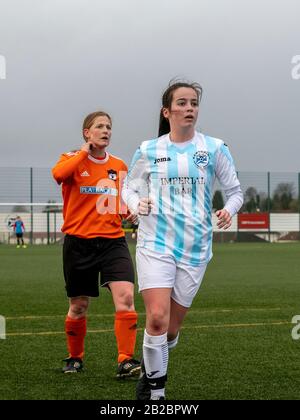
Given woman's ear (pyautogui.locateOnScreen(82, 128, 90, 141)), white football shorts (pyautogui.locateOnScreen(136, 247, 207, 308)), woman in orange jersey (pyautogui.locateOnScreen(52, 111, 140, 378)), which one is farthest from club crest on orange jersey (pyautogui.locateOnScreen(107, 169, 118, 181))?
white football shorts (pyautogui.locateOnScreen(136, 247, 207, 308))

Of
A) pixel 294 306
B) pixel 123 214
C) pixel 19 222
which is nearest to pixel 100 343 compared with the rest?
pixel 123 214

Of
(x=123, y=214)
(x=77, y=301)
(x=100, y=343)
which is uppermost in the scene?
(x=123, y=214)

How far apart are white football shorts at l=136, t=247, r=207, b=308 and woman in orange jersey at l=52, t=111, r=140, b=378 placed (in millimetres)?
1405

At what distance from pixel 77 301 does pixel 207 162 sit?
2230mm

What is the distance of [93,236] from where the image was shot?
7582mm

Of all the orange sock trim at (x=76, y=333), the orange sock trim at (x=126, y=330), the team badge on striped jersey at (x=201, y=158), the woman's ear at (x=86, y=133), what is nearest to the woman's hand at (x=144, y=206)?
the team badge on striped jersey at (x=201, y=158)

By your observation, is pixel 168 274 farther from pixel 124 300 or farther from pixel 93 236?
pixel 93 236

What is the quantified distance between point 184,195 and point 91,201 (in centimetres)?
177

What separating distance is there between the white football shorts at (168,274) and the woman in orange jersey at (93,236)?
55.3 inches

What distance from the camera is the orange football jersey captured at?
7.61 m

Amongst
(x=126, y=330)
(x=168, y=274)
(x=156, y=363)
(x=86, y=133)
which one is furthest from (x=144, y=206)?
(x=86, y=133)

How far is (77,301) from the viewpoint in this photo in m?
7.70

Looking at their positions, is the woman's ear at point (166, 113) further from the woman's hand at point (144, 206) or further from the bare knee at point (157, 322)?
the bare knee at point (157, 322)
